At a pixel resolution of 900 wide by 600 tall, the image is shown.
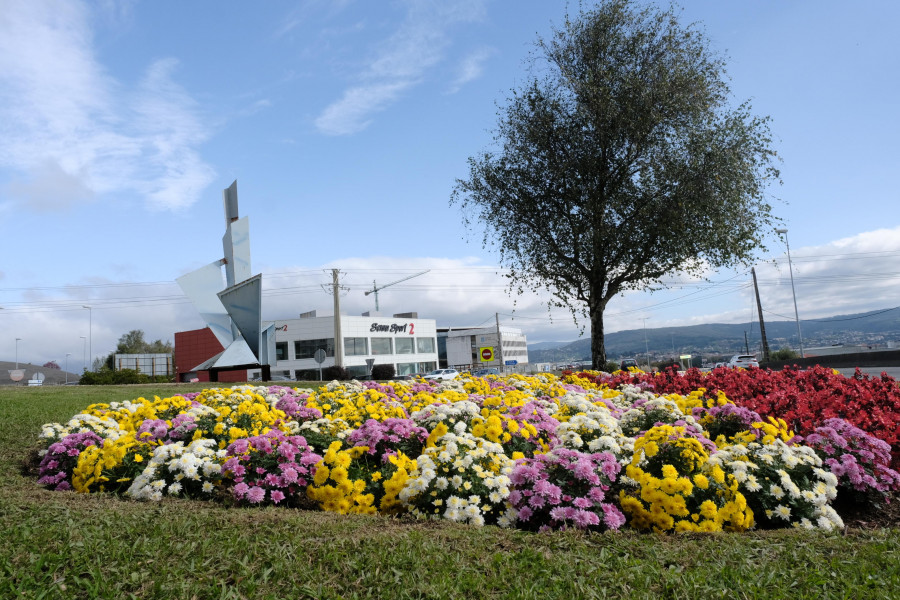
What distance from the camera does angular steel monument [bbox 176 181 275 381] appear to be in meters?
22.7

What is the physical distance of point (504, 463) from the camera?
15.6ft

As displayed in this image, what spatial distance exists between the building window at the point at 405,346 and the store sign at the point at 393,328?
102 cm

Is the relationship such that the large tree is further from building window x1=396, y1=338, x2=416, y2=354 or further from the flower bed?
building window x1=396, y1=338, x2=416, y2=354

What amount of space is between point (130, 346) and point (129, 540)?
95488mm

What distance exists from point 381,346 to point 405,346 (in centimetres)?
480

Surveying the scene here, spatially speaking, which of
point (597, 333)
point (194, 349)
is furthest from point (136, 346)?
point (597, 333)

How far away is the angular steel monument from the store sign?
47546 mm

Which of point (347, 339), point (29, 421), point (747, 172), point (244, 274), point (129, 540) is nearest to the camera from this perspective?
point (129, 540)

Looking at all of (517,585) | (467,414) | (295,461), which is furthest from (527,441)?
(517,585)

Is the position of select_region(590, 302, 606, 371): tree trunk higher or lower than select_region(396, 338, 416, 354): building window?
lower

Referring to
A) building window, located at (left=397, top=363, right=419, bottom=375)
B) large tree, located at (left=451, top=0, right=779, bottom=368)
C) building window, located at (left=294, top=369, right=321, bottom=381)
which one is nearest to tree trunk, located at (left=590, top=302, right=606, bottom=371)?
large tree, located at (left=451, top=0, right=779, bottom=368)

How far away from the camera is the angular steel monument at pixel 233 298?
22719 mm

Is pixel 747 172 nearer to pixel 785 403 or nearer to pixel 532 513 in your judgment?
pixel 785 403

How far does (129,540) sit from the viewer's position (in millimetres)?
3770
